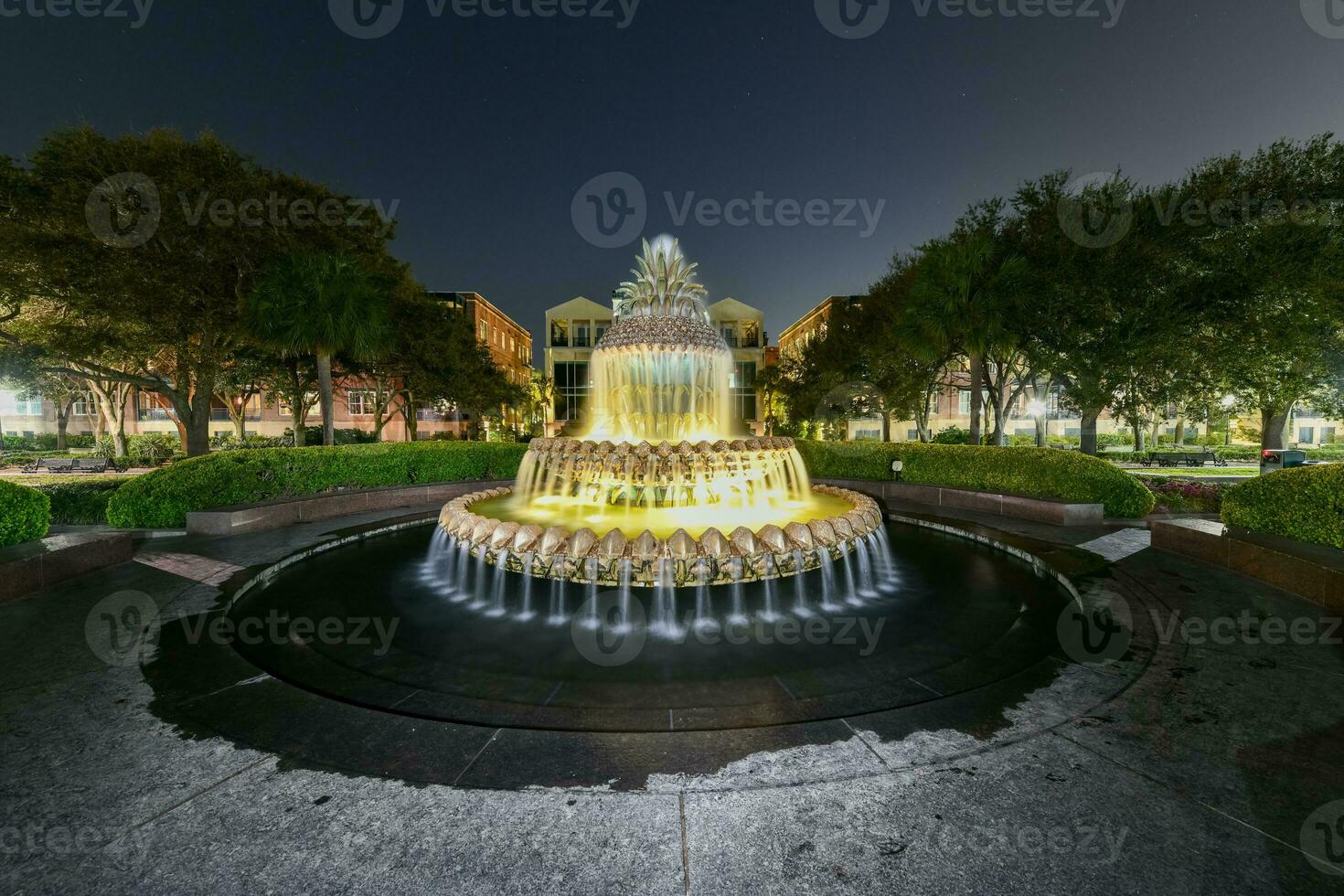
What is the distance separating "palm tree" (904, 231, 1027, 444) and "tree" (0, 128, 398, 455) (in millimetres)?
24500

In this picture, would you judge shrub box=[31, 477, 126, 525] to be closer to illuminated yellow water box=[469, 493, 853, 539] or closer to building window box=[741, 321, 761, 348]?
illuminated yellow water box=[469, 493, 853, 539]

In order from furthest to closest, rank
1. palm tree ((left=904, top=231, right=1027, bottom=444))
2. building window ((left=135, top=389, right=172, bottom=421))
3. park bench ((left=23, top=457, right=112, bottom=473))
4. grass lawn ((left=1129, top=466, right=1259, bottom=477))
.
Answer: building window ((left=135, top=389, right=172, bottom=421)) → grass lawn ((left=1129, top=466, right=1259, bottom=477)) → park bench ((left=23, top=457, right=112, bottom=473)) → palm tree ((left=904, top=231, right=1027, bottom=444))

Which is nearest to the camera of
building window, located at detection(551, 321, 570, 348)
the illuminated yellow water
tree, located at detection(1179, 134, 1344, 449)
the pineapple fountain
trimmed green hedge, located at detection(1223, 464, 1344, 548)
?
trimmed green hedge, located at detection(1223, 464, 1344, 548)

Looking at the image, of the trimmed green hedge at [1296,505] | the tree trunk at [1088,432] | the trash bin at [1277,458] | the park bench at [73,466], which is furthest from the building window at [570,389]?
the trimmed green hedge at [1296,505]

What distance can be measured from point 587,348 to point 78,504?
5206cm

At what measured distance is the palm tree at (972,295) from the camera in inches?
730

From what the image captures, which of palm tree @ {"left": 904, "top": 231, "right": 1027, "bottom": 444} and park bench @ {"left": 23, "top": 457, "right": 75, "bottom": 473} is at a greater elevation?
palm tree @ {"left": 904, "top": 231, "right": 1027, "bottom": 444}

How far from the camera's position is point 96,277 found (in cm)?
1678

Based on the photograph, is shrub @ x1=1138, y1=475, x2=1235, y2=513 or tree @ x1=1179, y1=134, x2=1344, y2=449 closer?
shrub @ x1=1138, y1=475, x2=1235, y2=513

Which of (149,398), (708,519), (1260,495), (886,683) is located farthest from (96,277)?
(149,398)

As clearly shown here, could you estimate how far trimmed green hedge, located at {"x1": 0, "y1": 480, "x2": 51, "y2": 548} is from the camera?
7523 mm

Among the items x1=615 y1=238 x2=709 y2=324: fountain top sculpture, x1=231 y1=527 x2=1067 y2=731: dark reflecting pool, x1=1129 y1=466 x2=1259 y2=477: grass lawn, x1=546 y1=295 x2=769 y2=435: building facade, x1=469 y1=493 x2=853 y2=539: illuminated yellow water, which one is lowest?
x1=1129 y1=466 x2=1259 y2=477: grass lawn

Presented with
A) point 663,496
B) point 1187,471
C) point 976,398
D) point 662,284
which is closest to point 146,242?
point 662,284

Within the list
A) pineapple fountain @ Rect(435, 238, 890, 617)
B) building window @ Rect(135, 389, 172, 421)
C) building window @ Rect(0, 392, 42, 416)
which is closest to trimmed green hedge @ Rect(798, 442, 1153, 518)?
pineapple fountain @ Rect(435, 238, 890, 617)
